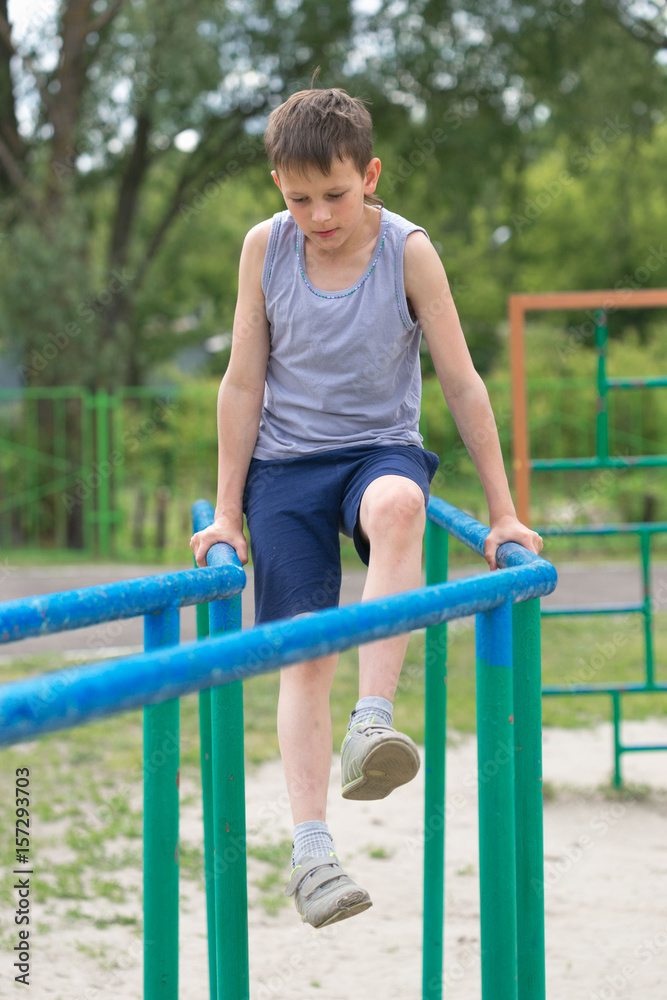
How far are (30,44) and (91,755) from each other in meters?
8.57

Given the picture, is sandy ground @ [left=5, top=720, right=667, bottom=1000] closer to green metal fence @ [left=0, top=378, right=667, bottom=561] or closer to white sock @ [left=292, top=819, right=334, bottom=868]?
white sock @ [left=292, top=819, right=334, bottom=868]

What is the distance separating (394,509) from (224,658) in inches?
28.6

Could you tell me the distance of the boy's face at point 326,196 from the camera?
1739 mm

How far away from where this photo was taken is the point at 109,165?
1282 cm

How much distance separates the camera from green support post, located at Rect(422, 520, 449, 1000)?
243cm

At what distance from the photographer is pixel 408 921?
10.4 ft

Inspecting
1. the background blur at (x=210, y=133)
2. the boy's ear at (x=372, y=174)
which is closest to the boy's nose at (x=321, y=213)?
the boy's ear at (x=372, y=174)

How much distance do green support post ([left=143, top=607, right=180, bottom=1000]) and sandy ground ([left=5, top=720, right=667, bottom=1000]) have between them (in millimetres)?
1335

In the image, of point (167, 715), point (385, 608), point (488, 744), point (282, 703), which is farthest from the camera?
point (282, 703)

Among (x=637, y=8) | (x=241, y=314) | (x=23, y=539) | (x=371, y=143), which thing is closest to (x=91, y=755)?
(x=241, y=314)

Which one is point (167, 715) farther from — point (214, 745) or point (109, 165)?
A: point (109, 165)
